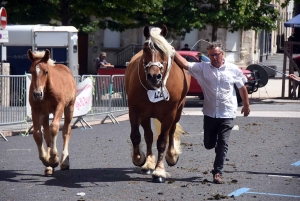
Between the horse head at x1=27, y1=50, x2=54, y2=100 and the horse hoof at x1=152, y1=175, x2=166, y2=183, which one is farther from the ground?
the horse head at x1=27, y1=50, x2=54, y2=100

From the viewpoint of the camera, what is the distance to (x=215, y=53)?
10.1 metres

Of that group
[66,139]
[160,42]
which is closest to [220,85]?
[160,42]

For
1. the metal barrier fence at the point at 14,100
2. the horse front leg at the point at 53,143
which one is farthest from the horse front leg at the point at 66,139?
the metal barrier fence at the point at 14,100

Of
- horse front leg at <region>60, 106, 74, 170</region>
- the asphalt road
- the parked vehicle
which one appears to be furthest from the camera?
the parked vehicle

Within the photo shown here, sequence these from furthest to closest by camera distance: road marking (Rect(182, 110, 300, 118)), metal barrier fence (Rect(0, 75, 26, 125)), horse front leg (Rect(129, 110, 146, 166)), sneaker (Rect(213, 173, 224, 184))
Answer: road marking (Rect(182, 110, 300, 118)), metal barrier fence (Rect(0, 75, 26, 125)), horse front leg (Rect(129, 110, 146, 166)), sneaker (Rect(213, 173, 224, 184))

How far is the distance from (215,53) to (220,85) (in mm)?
440

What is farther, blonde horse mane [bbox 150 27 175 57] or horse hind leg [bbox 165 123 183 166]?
horse hind leg [bbox 165 123 183 166]

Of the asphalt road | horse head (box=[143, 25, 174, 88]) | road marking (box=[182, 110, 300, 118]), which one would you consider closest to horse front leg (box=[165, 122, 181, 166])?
the asphalt road

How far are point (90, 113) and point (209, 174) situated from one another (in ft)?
29.2

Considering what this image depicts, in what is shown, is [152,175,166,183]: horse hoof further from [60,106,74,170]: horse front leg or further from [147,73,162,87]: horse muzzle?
[60,106,74,170]: horse front leg

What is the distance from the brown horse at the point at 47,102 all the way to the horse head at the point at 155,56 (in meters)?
1.61

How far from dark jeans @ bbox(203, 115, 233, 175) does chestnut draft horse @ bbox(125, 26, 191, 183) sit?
524mm

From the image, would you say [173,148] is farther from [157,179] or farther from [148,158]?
[157,179]

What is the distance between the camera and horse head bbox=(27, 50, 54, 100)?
34.7 ft
